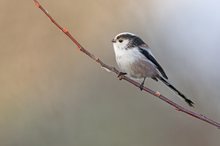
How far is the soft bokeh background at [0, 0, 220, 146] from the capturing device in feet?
15.9

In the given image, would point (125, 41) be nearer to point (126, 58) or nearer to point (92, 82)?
point (126, 58)

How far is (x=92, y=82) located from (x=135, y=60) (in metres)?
3.28

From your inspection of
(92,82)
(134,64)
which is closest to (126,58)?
(134,64)

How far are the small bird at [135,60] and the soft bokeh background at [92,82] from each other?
7.86 feet

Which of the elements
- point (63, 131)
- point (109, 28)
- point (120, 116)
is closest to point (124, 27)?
point (109, 28)

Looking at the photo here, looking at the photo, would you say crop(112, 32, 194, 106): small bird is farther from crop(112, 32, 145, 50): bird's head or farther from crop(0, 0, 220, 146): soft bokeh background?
crop(0, 0, 220, 146): soft bokeh background

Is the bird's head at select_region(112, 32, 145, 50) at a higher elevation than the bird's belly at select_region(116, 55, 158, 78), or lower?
higher

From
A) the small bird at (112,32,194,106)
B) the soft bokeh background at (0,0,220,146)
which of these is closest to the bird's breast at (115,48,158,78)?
the small bird at (112,32,194,106)

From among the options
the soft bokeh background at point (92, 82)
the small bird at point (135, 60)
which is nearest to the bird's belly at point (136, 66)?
the small bird at point (135, 60)

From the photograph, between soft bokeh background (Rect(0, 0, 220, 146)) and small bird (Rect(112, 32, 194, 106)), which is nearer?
small bird (Rect(112, 32, 194, 106))

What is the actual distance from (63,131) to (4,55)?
1.10 metres

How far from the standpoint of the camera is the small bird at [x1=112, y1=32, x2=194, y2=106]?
2176 millimetres

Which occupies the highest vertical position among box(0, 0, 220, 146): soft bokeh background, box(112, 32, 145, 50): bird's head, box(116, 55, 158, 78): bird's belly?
box(0, 0, 220, 146): soft bokeh background

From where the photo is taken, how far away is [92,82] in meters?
5.48
